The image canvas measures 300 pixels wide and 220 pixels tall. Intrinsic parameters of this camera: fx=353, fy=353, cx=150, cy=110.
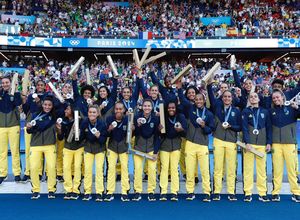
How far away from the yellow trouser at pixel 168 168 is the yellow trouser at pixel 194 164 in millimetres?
202

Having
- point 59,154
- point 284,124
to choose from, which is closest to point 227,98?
point 284,124

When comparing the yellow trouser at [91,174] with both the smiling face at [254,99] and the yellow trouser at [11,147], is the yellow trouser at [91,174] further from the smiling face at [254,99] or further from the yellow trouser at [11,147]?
the smiling face at [254,99]

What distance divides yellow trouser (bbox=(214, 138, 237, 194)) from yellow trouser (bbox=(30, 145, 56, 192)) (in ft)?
9.81

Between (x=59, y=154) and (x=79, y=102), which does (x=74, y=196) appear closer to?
(x=59, y=154)

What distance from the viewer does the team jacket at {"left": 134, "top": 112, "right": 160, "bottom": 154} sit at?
21.2 ft

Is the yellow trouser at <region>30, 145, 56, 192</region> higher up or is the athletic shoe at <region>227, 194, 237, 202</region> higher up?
the yellow trouser at <region>30, 145, 56, 192</region>

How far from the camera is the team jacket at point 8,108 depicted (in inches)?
286

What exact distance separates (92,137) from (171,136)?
57.1 inches

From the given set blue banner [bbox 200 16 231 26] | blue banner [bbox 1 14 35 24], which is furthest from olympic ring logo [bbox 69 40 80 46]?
blue banner [bbox 200 16 231 26]

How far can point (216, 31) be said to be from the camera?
26812 millimetres

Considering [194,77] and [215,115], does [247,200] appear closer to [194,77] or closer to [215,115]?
[215,115]

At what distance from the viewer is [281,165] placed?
6.33 metres

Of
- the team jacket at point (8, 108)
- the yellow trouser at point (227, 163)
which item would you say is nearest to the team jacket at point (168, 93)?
the yellow trouser at point (227, 163)

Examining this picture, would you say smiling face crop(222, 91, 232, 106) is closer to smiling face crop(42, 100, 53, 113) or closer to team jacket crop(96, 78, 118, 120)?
team jacket crop(96, 78, 118, 120)
